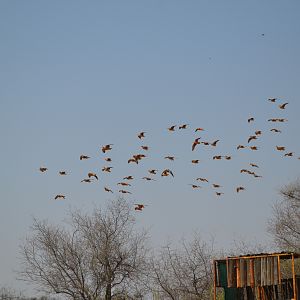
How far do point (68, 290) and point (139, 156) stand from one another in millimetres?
19289

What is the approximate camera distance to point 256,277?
26844 millimetres

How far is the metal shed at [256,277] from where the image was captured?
26391 mm

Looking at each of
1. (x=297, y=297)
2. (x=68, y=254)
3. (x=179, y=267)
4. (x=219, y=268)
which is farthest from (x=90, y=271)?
(x=297, y=297)

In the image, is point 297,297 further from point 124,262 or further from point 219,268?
point 124,262

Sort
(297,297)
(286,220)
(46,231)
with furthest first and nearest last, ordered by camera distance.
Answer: (286,220), (46,231), (297,297)

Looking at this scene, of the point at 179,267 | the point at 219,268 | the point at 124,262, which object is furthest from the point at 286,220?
the point at 219,268

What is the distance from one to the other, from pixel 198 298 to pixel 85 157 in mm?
18826

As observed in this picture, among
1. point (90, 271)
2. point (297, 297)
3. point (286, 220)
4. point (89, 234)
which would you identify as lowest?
point (297, 297)

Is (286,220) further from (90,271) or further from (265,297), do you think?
(265,297)

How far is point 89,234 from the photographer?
45.2 meters

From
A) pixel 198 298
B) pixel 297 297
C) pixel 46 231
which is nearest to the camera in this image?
pixel 297 297

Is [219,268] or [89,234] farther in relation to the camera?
[89,234]

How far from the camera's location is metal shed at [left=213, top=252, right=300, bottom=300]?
86.6 ft

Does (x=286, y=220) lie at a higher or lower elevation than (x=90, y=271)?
higher
